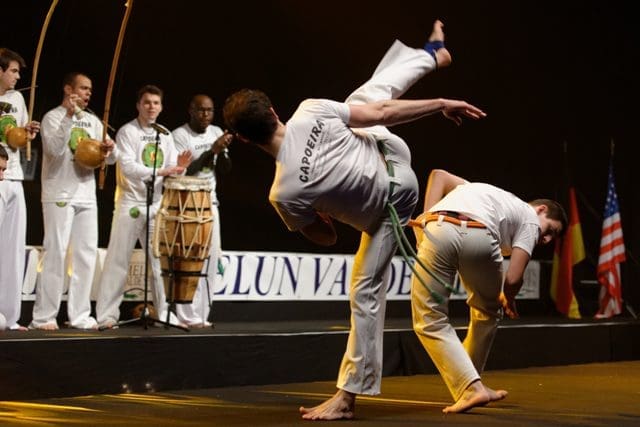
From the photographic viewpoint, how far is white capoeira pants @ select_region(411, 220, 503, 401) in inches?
183

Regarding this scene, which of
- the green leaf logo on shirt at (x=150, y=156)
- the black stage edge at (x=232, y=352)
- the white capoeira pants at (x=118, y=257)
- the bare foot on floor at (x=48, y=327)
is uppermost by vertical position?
the green leaf logo on shirt at (x=150, y=156)

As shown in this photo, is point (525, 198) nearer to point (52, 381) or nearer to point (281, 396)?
point (281, 396)

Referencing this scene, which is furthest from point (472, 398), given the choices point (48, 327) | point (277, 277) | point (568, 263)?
point (568, 263)

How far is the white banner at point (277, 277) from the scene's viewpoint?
7379 millimetres

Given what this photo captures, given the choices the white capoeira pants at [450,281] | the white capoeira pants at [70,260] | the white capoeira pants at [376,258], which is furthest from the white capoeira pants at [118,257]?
the white capoeira pants at [376,258]

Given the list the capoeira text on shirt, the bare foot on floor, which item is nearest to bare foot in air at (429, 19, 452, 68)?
the capoeira text on shirt

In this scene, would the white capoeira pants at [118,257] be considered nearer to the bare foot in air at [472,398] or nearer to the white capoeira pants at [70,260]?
the white capoeira pants at [70,260]

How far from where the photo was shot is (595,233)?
10.4 metres

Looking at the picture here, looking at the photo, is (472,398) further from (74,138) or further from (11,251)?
(74,138)

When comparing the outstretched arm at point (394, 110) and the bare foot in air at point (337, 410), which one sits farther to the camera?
the bare foot in air at point (337, 410)

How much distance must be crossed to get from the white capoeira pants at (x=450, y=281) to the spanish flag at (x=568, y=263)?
15.3ft

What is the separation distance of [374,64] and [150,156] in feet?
8.56

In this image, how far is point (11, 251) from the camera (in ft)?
20.2

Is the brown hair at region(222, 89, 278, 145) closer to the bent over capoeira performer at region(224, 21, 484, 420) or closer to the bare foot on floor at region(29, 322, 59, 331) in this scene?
the bent over capoeira performer at region(224, 21, 484, 420)
